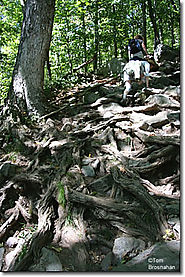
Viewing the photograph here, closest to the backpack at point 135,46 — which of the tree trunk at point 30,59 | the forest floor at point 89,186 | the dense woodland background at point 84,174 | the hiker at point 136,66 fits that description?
the hiker at point 136,66

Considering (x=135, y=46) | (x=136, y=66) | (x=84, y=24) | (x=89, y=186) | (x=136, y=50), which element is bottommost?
(x=89, y=186)

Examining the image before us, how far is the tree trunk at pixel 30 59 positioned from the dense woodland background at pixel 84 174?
3 centimetres

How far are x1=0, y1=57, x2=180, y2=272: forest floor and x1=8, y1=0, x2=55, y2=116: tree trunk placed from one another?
22.5 inches

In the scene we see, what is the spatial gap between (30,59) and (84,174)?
3609 millimetres

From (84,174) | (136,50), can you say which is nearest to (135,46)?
(136,50)

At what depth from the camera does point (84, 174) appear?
3.74 metres

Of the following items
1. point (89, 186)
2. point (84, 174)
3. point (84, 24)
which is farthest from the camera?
point (84, 24)

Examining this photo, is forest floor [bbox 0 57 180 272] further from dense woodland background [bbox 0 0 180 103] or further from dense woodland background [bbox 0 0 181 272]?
dense woodland background [bbox 0 0 180 103]

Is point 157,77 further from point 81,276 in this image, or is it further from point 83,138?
point 81,276

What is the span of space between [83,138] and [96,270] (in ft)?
9.18

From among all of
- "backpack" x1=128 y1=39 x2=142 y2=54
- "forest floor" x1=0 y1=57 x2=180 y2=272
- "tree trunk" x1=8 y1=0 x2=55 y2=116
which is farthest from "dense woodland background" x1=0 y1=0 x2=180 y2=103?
"forest floor" x1=0 y1=57 x2=180 y2=272

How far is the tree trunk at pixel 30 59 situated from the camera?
573 centimetres

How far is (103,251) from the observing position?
2.57 meters

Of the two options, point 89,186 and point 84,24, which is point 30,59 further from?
point 84,24
